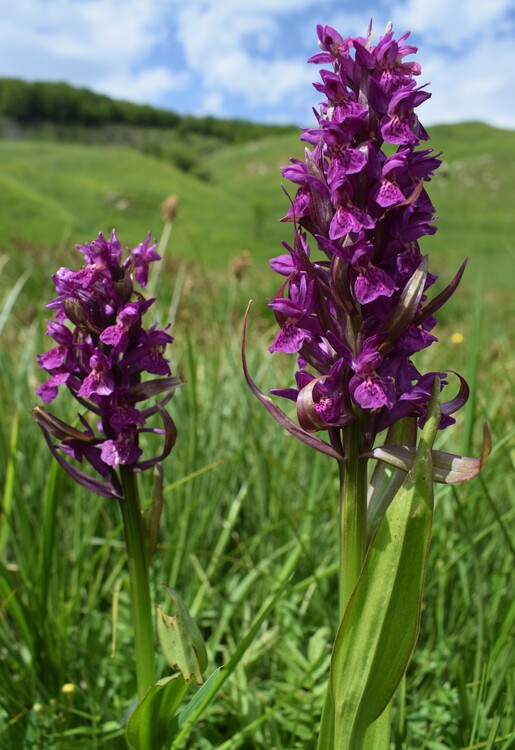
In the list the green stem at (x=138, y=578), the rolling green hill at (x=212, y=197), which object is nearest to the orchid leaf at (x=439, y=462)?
the green stem at (x=138, y=578)

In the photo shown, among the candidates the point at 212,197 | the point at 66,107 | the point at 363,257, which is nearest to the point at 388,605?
the point at 363,257

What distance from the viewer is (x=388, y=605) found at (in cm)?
98

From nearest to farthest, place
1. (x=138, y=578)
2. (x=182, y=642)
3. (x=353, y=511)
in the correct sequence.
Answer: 1. (x=353, y=511)
2. (x=182, y=642)
3. (x=138, y=578)

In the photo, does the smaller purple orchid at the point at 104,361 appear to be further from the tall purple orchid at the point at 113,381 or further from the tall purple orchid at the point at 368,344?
the tall purple orchid at the point at 368,344

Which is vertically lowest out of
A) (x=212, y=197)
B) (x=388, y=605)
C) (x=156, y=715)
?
(x=156, y=715)

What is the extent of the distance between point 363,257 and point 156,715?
0.87 m

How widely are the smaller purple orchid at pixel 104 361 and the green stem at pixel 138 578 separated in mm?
29

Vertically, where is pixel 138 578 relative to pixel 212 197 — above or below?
below

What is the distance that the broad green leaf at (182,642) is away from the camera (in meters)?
1.21

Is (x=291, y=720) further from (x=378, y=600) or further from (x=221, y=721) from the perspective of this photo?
(x=378, y=600)

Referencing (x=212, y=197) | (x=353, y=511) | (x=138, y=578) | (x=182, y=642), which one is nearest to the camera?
(x=353, y=511)

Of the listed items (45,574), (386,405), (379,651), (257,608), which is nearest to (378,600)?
(379,651)

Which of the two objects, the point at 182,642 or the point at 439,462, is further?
the point at 182,642

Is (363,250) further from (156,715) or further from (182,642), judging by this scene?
(156,715)
